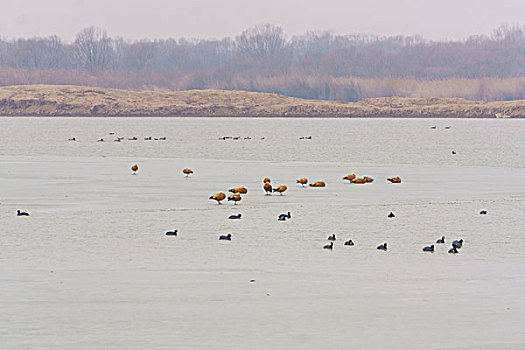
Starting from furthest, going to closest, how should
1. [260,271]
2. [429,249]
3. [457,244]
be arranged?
[457,244] → [429,249] → [260,271]

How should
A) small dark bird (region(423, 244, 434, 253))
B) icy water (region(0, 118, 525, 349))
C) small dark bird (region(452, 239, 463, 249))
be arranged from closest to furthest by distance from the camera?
icy water (region(0, 118, 525, 349)) < small dark bird (region(423, 244, 434, 253)) < small dark bird (region(452, 239, 463, 249))

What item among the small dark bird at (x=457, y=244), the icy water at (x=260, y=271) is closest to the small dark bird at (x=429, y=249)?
the icy water at (x=260, y=271)

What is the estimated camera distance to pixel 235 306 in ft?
40.2

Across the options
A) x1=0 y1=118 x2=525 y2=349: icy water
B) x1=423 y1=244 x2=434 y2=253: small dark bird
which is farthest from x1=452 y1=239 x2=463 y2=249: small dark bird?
x1=423 y1=244 x2=434 y2=253: small dark bird

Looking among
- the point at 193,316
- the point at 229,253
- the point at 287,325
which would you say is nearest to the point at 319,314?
the point at 287,325

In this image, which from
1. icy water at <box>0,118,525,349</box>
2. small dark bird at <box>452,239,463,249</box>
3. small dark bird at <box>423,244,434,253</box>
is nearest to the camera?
icy water at <box>0,118,525,349</box>

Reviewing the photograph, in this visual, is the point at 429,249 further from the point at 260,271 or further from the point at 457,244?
the point at 260,271

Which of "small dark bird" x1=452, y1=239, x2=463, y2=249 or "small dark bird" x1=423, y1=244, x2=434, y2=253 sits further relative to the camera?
"small dark bird" x1=452, y1=239, x2=463, y2=249

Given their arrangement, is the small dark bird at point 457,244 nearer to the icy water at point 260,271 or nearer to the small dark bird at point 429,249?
the icy water at point 260,271

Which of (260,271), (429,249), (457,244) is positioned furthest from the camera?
(457,244)

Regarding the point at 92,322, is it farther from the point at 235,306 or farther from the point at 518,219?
the point at 518,219

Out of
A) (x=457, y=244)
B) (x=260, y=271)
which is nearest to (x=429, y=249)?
(x=457, y=244)

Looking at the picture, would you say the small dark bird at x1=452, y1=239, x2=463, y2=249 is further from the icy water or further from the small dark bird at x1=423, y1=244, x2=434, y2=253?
the small dark bird at x1=423, y1=244, x2=434, y2=253

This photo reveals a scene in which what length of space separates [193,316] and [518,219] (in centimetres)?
1312
